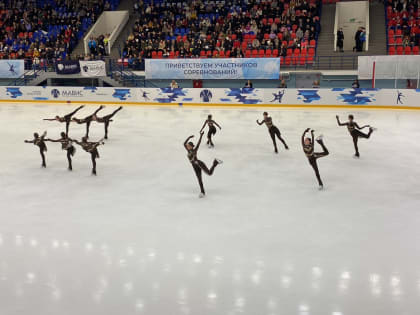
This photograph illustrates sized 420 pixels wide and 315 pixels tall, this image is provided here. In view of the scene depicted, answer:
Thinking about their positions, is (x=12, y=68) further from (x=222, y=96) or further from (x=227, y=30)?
(x=222, y=96)

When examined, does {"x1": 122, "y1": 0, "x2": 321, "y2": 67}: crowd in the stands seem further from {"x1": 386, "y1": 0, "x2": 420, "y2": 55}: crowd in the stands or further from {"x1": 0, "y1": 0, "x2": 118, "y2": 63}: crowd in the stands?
{"x1": 0, "y1": 0, "x2": 118, "y2": 63}: crowd in the stands

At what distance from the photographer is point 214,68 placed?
2339cm

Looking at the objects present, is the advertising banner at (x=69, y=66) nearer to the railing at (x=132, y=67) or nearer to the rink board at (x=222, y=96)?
the railing at (x=132, y=67)

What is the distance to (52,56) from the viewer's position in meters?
28.4

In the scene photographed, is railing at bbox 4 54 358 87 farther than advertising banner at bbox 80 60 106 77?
No

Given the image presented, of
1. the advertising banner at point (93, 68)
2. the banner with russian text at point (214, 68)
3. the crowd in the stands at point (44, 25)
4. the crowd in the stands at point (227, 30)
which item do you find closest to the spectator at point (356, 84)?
the crowd in the stands at point (227, 30)

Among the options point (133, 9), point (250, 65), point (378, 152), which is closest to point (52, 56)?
point (133, 9)

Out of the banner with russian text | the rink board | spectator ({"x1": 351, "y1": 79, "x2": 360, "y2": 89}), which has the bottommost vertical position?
the rink board

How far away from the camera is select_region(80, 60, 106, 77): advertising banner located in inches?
980

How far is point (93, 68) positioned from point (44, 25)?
10428 millimetres

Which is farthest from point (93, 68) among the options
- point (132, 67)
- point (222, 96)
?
point (222, 96)

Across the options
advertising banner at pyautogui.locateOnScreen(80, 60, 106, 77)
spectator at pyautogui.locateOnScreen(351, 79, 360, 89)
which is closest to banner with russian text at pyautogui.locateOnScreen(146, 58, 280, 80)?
advertising banner at pyautogui.locateOnScreen(80, 60, 106, 77)

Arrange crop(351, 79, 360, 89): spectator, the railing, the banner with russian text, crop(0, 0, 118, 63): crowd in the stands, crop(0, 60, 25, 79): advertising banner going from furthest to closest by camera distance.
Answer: crop(0, 0, 118, 63): crowd in the stands, crop(0, 60, 25, 79): advertising banner, the railing, the banner with russian text, crop(351, 79, 360, 89): spectator

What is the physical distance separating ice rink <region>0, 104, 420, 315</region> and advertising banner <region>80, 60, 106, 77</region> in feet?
40.6
